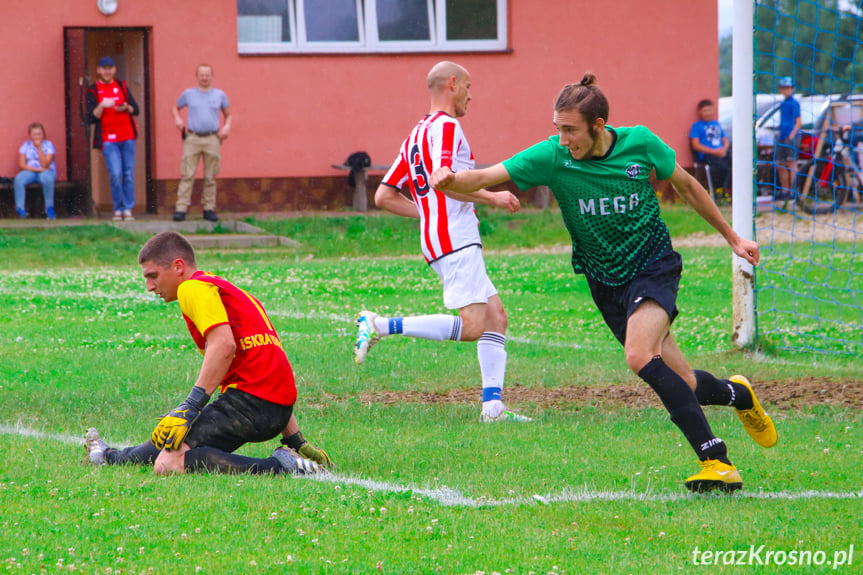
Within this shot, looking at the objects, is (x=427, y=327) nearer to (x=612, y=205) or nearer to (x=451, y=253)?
(x=451, y=253)

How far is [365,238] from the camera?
19734 mm

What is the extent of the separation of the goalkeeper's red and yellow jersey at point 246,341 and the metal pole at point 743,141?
4.91 meters

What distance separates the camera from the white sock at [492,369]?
7.22 m

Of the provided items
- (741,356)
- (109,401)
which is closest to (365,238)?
(741,356)

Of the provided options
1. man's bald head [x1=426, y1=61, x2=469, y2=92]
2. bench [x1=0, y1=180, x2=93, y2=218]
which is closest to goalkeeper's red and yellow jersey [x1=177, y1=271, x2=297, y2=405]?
man's bald head [x1=426, y1=61, x2=469, y2=92]

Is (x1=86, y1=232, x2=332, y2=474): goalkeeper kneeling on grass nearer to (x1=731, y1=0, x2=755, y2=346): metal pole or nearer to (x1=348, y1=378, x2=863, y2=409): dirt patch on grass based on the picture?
(x1=348, y1=378, x2=863, y2=409): dirt patch on grass

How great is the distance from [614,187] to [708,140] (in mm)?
19628

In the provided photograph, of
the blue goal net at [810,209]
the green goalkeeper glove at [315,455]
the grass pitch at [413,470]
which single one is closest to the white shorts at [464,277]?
the grass pitch at [413,470]

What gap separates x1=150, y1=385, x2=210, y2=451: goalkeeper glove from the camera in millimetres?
5434

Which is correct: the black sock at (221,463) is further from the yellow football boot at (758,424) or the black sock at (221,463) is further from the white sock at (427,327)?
the yellow football boot at (758,424)

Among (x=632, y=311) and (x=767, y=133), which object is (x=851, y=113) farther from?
(x=632, y=311)

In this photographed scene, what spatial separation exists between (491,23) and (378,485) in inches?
771

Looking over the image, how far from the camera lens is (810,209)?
21.6 metres

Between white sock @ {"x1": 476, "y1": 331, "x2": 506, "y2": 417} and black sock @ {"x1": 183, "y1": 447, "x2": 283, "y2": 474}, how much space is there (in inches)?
77.2
